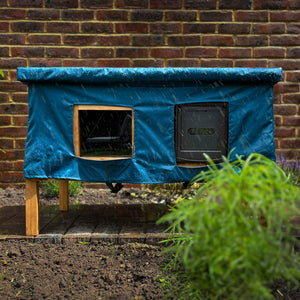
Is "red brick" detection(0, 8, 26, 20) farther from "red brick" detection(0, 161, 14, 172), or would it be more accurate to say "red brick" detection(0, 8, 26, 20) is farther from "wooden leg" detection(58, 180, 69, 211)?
"wooden leg" detection(58, 180, 69, 211)

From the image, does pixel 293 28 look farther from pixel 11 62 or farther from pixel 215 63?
pixel 11 62

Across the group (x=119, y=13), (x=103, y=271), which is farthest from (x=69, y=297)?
(x=119, y=13)

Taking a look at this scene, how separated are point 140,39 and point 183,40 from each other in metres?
0.60

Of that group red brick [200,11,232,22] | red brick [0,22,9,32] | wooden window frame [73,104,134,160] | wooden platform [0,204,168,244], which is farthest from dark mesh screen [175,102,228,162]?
red brick [0,22,9,32]

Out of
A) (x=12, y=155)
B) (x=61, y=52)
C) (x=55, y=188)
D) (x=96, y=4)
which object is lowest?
(x=55, y=188)

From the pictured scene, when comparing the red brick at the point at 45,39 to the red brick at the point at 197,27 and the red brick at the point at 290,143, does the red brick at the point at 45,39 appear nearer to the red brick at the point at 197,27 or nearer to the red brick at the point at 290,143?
the red brick at the point at 197,27

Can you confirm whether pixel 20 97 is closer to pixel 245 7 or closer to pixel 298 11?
pixel 245 7

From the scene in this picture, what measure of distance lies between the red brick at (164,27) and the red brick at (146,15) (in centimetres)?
9

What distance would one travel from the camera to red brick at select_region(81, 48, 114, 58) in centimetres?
450

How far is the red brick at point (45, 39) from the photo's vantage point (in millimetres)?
4477

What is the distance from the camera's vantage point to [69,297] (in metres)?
1.76

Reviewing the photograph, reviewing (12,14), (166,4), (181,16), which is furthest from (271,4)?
(12,14)

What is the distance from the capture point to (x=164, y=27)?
177 inches

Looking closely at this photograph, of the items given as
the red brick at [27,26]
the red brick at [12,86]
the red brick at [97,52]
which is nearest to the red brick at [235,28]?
the red brick at [97,52]
